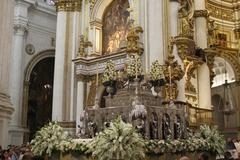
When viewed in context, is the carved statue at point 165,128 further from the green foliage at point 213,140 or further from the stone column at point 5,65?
the stone column at point 5,65

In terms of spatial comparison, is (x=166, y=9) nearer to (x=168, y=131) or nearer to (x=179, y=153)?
(x=168, y=131)

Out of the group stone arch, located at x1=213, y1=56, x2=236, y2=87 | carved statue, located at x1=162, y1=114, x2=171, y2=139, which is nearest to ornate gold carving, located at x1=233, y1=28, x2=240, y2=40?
stone arch, located at x1=213, y1=56, x2=236, y2=87

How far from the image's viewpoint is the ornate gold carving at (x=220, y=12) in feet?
68.9

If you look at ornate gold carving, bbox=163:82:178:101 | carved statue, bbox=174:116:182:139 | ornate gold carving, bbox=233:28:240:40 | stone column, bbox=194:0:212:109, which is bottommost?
carved statue, bbox=174:116:182:139

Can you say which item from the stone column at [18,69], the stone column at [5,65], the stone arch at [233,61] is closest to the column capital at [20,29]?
the stone column at [18,69]

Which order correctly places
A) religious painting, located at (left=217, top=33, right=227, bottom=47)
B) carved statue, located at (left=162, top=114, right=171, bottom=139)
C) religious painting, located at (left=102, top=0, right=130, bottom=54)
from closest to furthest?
carved statue, located at (left=162, top=114, right=171, bottom=139) → religious painting, located at (left=102, top=0, right=130, bottom=54) → religious painting, located at (left=217, top=33, right=227, bottom=47)

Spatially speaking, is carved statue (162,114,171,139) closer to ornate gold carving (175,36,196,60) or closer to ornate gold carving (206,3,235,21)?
ornate gold carving (175,36,196,60)

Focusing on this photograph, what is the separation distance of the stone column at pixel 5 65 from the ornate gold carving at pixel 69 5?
852cm

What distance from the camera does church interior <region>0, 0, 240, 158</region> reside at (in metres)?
10.3

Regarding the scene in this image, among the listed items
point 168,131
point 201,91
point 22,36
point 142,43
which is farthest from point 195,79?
point 22,36

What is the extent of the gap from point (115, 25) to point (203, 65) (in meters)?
4.66

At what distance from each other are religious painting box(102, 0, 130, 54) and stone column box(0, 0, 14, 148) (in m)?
→ 7.36

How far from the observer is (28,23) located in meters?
22.7

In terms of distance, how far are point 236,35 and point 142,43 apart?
8.87 m
